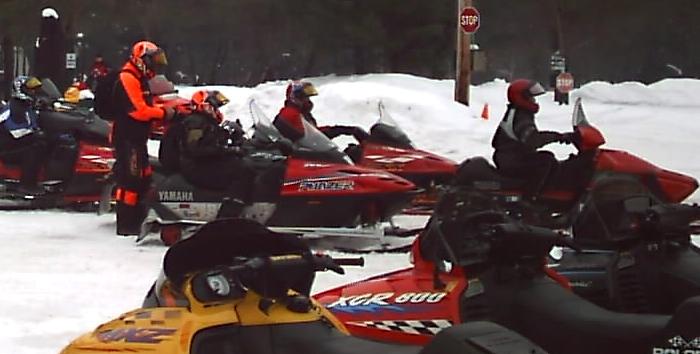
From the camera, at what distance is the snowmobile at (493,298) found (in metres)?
3.98

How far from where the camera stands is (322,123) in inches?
758

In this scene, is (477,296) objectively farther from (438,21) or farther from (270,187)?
(438,21)

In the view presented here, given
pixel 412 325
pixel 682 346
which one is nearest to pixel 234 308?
pixel 682 346

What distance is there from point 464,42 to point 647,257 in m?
Answer: 14.0

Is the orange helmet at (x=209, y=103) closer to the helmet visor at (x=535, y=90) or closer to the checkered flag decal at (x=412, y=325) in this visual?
the helmet visor at (x=535, y=90)

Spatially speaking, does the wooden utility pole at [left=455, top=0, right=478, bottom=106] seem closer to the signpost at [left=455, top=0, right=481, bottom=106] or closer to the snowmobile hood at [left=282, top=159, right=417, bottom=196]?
the signpost at [left=455, top=0, right=481, bottom=106]

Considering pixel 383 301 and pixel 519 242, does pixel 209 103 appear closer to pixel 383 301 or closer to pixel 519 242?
pixel 383 301

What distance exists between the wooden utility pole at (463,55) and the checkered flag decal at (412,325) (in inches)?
518

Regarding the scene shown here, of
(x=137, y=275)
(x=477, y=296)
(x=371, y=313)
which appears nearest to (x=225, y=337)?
(x=477, y=296)

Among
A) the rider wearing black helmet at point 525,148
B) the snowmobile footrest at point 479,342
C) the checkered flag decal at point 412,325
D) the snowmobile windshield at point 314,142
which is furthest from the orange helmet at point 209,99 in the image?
the snowmobile footrest at point 479,342

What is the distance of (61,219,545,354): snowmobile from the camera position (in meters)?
3.62

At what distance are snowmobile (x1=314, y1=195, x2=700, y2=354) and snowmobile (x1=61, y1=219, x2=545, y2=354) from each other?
2.47 feet

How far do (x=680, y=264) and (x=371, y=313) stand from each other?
1.25m

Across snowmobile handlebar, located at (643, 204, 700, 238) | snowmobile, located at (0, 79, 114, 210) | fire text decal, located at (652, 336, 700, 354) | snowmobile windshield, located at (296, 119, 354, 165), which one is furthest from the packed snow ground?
fire text decal, located at (652, 336, 700, 354)
